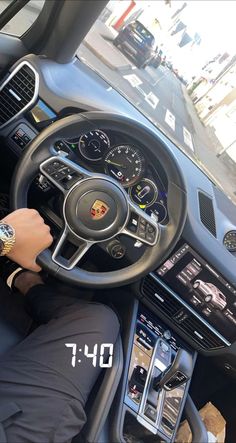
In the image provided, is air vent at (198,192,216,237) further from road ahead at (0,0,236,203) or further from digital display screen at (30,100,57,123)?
digital display screen at (30,100,57,123)

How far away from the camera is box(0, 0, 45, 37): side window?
1.53 m

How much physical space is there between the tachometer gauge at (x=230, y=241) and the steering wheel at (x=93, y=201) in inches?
16.5

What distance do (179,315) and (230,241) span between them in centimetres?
37

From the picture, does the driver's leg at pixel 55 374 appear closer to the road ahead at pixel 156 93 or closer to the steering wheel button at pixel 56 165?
the steering wheel button at pixel 56 165

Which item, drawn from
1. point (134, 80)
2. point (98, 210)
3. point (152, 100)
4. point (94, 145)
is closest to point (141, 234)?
point (98, 210)

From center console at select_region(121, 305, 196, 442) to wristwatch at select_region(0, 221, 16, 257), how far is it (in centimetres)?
60

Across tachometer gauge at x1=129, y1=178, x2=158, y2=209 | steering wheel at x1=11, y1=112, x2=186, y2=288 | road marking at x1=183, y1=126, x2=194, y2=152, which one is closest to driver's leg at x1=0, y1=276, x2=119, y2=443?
steering wheel at x1=11, y1=112, x2=186, y2=288

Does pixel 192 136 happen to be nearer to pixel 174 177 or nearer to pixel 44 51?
pixel 174 177

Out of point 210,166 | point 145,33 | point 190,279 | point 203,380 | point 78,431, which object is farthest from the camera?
point 203,380

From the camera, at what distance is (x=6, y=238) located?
1.27 m

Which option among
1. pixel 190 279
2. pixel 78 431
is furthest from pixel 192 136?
pixel 78 431

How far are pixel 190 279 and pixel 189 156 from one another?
0.60 metres

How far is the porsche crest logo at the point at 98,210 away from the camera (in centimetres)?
133

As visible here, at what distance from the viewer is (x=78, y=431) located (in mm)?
1157
